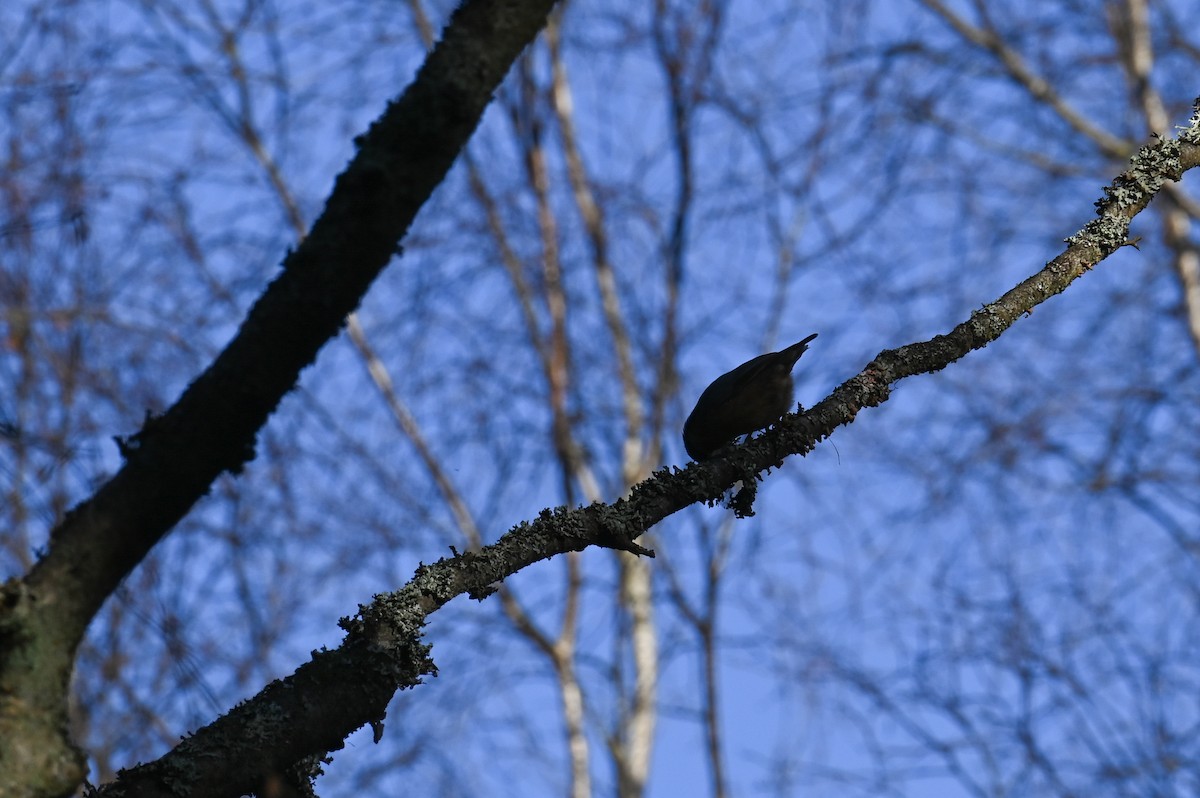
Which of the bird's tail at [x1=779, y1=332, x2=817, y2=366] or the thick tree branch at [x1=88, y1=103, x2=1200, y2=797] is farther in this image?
the bird's tail at [x1=779, y1=332, x2=817, y2=366]

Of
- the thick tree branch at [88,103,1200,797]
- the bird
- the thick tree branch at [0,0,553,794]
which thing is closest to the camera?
the thick tree branch at [0,0,553,794]

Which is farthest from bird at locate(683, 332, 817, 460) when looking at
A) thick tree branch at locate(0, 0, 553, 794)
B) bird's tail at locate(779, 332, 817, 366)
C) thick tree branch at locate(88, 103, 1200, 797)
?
thick tree branch at locate(0, 0, 553, 794)

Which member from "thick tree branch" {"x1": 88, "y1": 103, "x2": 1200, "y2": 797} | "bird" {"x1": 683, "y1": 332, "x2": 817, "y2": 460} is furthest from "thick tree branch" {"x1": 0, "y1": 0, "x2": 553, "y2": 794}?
"bird" {"x1": 683, "y1": 332, "x2": 817, "y2": 460}

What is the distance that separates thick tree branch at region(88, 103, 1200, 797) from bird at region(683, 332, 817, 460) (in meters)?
0.59

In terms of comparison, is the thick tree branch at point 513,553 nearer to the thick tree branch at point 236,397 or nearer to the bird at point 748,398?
the thick tree branch at point 236,397

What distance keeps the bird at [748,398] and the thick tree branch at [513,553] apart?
594mm

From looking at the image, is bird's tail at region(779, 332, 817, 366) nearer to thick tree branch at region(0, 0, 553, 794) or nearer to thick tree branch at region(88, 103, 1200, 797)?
thick tree branch at region(88, 103, 1200, 797)

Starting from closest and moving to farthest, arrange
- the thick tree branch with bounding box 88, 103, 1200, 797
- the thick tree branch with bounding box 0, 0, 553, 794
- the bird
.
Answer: the thick tree branch with bounding box 0, 0, 553, 794 < the thick tree branch with bounding box 88, 103, 1200, 797 < the bird

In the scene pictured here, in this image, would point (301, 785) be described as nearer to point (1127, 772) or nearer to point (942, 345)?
point (942, 345)

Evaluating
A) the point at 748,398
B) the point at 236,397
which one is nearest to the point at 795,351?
the point at 748,398

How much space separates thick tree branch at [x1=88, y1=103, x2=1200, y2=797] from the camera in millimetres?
1839

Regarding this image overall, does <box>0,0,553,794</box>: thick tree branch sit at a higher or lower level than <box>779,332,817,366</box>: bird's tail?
lower

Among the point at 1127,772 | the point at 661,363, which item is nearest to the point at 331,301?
the point at 1127,772

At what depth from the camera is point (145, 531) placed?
1.61m
